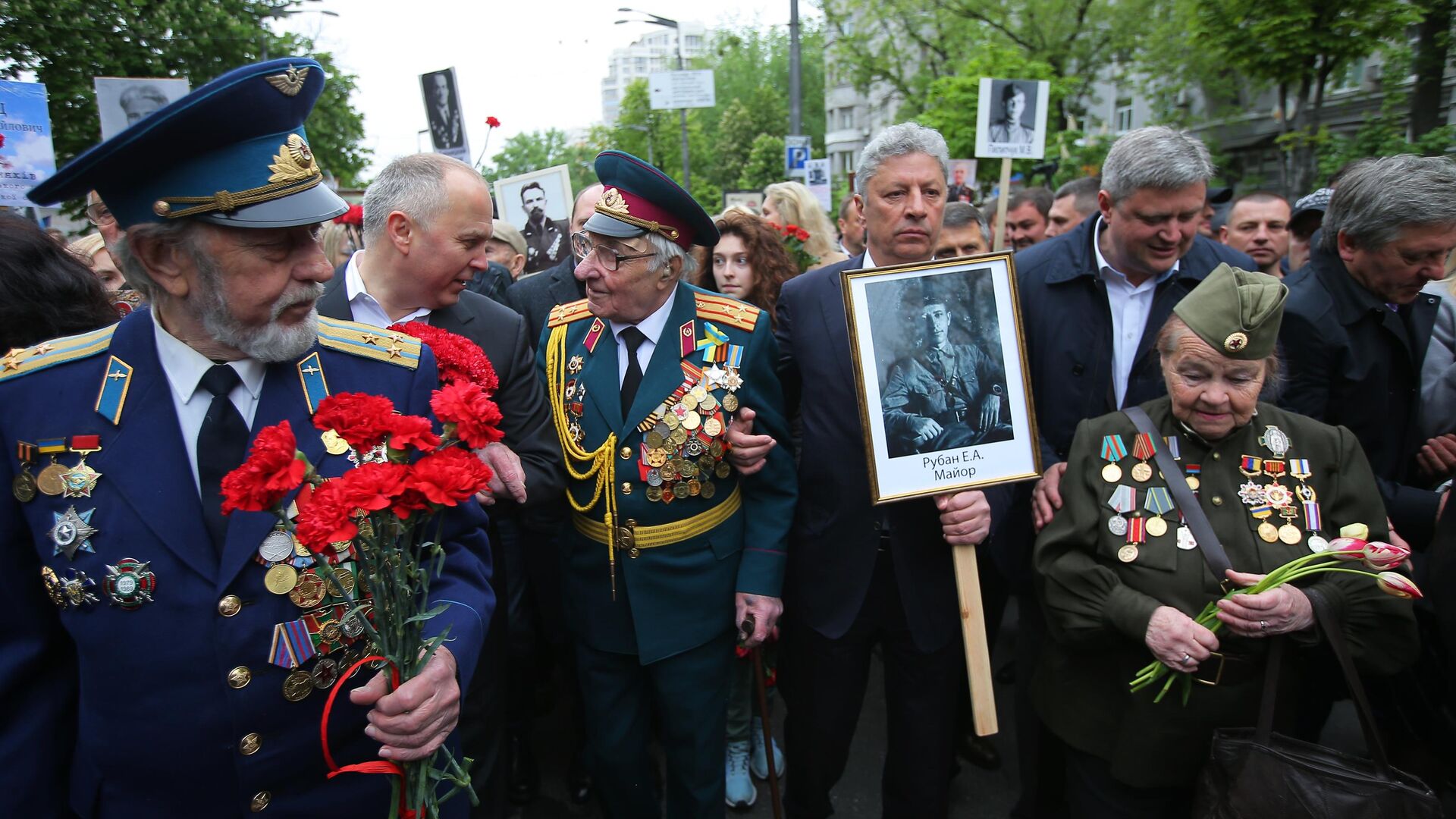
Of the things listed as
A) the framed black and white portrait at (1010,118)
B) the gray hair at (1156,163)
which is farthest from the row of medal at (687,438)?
the framed black and white portrait at (1010,118)

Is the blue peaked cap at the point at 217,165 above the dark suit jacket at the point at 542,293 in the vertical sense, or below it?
above

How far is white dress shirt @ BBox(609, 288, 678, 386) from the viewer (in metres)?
2.99

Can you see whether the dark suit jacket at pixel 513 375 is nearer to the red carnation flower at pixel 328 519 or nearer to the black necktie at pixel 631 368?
the black necktie at pixel 631 368

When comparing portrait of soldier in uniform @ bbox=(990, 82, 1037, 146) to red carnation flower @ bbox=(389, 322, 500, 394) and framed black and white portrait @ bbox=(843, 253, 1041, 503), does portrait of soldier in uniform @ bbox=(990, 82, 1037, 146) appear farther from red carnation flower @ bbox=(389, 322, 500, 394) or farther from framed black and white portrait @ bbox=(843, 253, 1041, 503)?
red carnation flower @ bbox=(389, 322, 500, 394)

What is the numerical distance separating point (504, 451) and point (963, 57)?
27.7 m

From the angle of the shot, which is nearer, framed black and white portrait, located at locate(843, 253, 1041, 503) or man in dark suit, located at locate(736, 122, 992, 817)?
framed black and white portrait, located at locate(843, 253, 1041, 503)

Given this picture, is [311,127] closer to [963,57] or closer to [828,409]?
[963,57]

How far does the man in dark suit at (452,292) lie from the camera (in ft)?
9.82

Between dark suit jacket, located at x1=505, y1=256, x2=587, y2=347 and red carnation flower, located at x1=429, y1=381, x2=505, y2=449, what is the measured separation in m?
2.78

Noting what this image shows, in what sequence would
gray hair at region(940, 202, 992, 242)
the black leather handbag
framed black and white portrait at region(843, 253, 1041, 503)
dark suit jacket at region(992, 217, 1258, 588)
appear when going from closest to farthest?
the black leather handbag → framed black and white portrait at region(843, 253, 1041, 503) → dark suit jacket at region(992, 217, 1258, 588) → gray hair at region(940, 202, 992, 242)

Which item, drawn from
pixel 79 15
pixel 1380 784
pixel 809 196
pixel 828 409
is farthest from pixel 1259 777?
pixel 79 15

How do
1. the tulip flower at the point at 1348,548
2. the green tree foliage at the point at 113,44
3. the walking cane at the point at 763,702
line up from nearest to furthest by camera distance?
the tulip flower at the point at 1348,548 < the walking cane at the point at 763,702 < the green tree foliage at the point at 113,44

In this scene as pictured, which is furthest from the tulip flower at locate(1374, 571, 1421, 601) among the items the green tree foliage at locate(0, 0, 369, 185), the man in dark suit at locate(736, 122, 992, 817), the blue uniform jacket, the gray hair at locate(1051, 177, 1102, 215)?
the green tree foliage at locate(0, 0, 369, 185)

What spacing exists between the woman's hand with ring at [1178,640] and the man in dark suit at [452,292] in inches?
74.1
